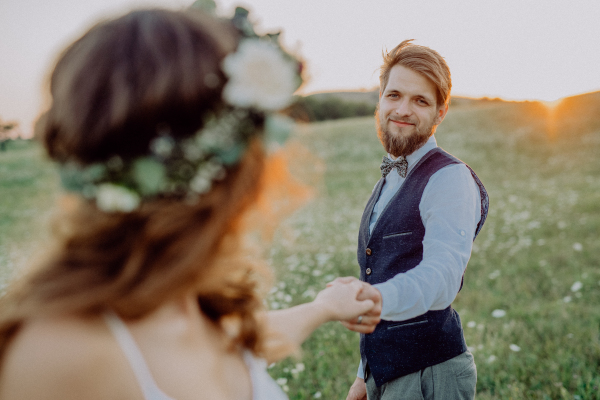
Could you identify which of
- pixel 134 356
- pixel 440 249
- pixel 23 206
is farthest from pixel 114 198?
pixel 23 206

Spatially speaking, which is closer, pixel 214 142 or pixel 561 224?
pixel 214 142

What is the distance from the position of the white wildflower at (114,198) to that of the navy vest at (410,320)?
1.50 metres

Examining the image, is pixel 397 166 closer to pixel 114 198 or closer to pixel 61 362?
pixel 114 198

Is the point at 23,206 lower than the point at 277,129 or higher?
lower

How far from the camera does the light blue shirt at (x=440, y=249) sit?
1.89m

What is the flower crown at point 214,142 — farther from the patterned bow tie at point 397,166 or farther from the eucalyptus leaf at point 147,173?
the patterned bow tie at point 397,166

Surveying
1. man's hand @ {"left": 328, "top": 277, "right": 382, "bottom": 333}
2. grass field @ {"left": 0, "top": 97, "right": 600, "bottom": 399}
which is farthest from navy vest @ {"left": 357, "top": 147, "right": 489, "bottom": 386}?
grass field @ {"left": 0, "top": 97, "right": 600, "bottom": 399}

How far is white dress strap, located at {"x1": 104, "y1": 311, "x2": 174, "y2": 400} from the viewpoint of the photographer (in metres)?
0.95

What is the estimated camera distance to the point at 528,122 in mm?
26484

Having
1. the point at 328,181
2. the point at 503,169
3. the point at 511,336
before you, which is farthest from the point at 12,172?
the point at 511,336

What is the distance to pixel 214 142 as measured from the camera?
1011mm

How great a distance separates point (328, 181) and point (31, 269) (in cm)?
1729

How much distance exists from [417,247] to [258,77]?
139 centimetres

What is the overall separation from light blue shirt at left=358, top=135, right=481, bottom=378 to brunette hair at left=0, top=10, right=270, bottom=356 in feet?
3.74
